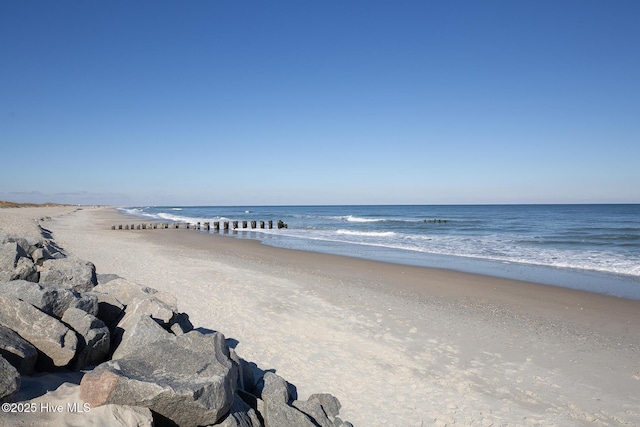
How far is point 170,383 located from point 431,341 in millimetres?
5547

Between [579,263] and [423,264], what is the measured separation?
7245 millimetres

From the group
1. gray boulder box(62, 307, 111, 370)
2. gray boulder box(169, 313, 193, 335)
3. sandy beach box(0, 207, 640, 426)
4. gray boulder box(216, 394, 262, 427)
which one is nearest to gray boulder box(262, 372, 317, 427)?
gray boulder box(216, 394, 262, 427)

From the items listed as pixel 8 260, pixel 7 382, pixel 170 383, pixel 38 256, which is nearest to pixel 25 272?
pixel 8 260

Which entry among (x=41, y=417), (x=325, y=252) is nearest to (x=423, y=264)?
(x=325, y=252)

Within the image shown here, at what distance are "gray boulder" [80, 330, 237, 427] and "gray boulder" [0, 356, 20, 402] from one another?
485 millimetres

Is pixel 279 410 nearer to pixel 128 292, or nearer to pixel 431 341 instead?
pixel 128 292

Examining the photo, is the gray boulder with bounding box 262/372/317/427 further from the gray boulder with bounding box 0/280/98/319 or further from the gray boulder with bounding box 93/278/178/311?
the gray boulder with bounding box 0/280/98/319

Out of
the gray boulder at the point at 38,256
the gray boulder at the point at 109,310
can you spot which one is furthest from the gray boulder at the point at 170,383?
the gray boulder at the point at 38,256

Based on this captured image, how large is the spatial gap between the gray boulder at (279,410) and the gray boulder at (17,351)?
2352 mm

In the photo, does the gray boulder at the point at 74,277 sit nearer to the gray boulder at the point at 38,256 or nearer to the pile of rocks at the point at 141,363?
the pile of rocks at the point at 141,363

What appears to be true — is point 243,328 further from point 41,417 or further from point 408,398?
point 41,417

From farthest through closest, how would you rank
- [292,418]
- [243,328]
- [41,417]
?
[243,328] < [292,418] < [41,417]

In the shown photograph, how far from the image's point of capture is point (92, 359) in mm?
4707

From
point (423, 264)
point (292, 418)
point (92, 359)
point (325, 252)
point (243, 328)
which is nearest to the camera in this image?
point (292, 418)
